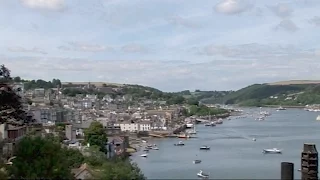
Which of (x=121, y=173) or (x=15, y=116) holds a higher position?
(x=15, y=116)

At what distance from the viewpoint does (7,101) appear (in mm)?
5012

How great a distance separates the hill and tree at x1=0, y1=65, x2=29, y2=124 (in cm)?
4731

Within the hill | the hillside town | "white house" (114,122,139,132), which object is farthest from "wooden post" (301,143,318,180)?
the hill

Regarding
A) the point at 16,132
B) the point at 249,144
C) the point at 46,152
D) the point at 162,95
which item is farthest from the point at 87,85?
the point at 46,152

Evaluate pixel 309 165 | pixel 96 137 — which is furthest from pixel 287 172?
pixel 96 137

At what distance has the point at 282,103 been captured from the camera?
53.9 metres

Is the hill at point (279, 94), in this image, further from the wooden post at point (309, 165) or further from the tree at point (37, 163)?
the wooden post at point (309, 165)

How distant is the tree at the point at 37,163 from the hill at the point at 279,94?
48.2 metres

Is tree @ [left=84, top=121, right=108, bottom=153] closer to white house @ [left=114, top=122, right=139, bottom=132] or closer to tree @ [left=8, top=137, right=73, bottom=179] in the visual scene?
tree @ [left=8, top=137, right=73, bottom=179]

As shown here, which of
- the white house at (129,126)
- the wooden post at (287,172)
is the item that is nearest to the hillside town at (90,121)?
the white house at (129,126)

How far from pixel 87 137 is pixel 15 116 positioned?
21.3ft

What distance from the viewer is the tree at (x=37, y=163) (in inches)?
153

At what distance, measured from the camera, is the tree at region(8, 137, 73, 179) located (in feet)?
12.7

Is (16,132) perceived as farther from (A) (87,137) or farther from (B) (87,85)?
(B) (87,85)
